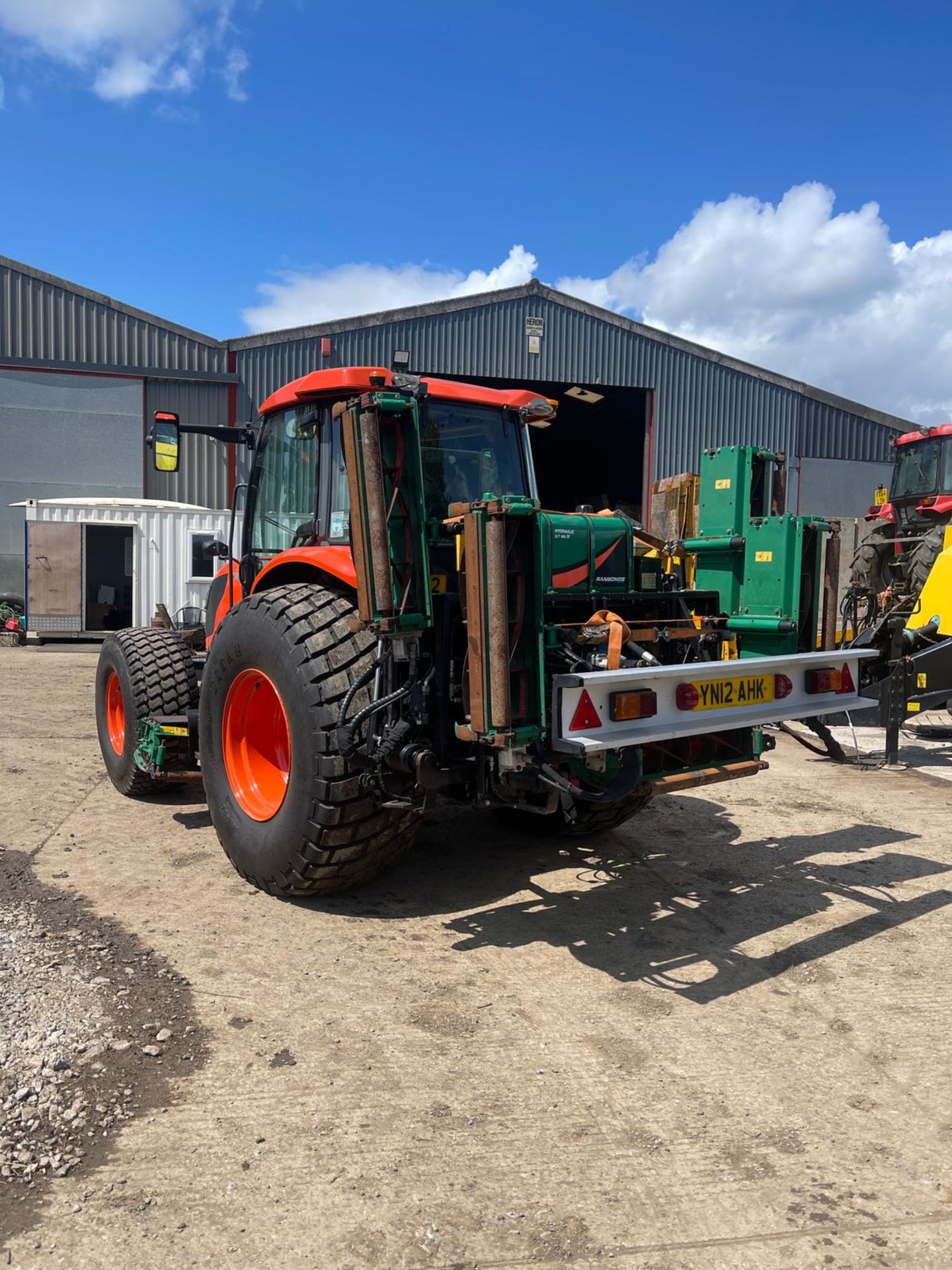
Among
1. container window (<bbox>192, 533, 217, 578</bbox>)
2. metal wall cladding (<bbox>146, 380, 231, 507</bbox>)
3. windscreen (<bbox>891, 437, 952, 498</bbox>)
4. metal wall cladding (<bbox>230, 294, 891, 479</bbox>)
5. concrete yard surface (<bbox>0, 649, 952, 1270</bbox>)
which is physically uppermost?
metal wall cladding (<bbox>230, 294, 891, 479</bbox>)

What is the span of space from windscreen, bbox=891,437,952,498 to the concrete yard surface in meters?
7.68

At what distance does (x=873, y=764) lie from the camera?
5.72 meters

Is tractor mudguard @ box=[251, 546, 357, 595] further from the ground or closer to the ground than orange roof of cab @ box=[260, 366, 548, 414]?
closer to the ground

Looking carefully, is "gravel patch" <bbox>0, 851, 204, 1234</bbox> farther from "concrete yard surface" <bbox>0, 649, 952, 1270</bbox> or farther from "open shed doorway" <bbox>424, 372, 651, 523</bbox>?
"open shed doorway" <bbox>424, 372, 651, 523</bbox>

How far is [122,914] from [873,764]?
422 centimetres

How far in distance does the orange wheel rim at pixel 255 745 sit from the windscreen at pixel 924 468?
394 inches

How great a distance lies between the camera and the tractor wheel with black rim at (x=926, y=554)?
9266mm

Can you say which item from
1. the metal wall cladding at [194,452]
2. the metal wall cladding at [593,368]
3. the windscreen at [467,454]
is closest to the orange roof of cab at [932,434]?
the metal wall cladding at [593,368]

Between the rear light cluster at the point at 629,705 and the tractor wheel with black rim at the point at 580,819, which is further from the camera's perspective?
the tractor wheel with black rim at the point at 580,819

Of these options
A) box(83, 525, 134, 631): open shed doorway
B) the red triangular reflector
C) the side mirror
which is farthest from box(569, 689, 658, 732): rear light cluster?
box(83, 525, 134, 631): open shed doorway

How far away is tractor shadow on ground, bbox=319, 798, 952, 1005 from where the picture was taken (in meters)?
3.87

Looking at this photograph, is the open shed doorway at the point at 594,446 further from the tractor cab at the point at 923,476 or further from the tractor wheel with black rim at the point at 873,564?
the tractor wheel with black rim at the point at 873,564

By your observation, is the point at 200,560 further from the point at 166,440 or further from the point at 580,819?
the point at 580,819

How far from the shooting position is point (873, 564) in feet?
37.1
